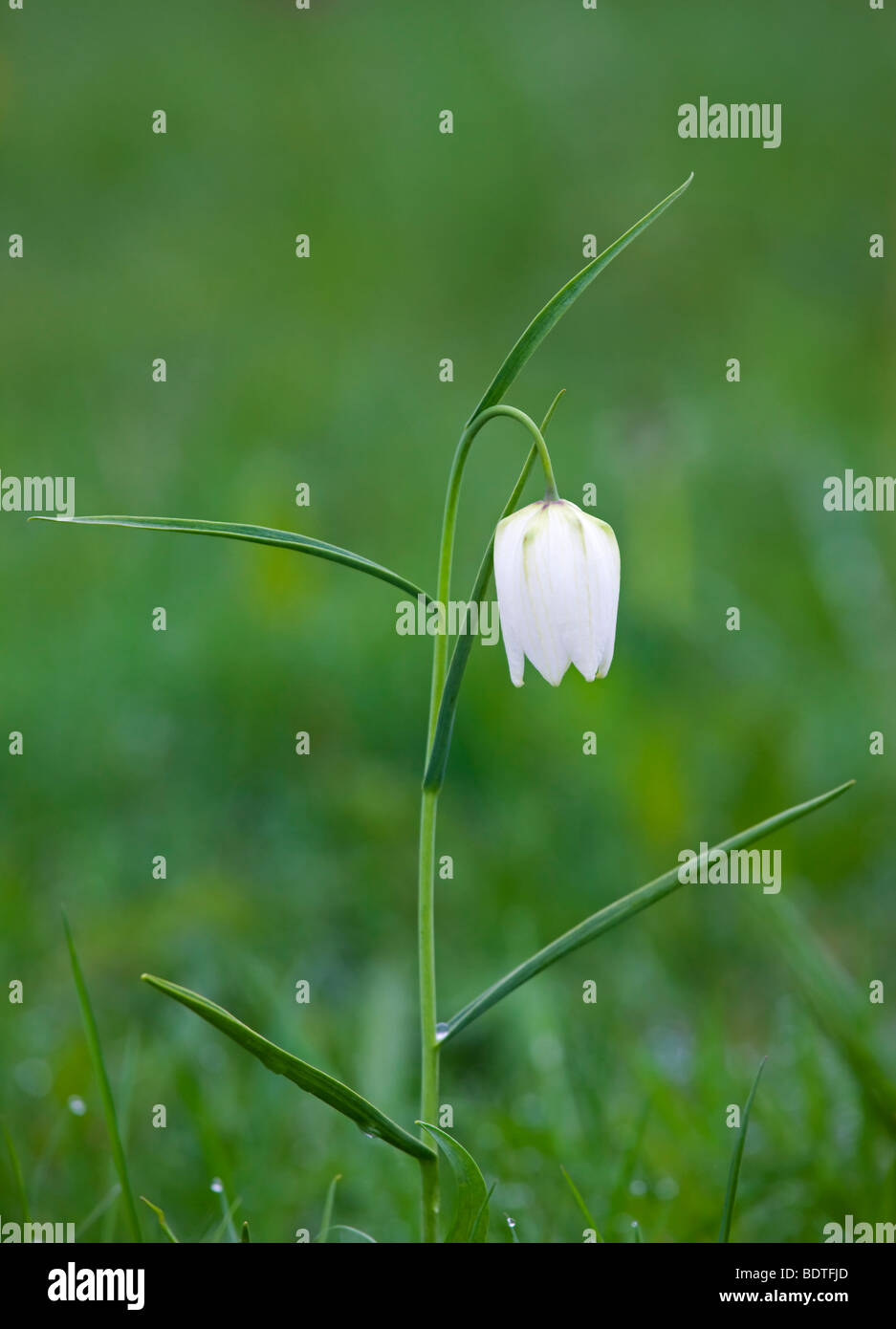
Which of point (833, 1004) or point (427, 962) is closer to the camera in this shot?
point (427, 962)

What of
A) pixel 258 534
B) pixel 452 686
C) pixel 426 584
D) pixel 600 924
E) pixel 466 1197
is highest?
pixel 426 584

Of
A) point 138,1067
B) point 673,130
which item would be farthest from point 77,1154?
point 673,130

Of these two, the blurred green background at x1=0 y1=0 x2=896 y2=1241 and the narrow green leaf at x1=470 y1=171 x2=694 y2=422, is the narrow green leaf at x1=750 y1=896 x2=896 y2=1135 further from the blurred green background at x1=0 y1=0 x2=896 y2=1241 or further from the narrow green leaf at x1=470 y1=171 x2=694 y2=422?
the narrow green leaf at x1=470 y1=171 x2=694 y2=422

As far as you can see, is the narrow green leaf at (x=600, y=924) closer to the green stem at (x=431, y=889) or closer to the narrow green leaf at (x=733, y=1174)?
the green stem at (x=431, y=889)

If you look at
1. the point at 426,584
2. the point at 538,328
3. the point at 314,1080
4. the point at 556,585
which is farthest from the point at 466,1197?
the point at 426,584

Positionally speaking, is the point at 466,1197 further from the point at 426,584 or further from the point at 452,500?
the point at 426,584

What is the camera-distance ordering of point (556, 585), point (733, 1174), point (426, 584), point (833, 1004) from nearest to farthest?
1. point (556, 585)
2. point (733, 1174)
3. point (833, 1004)
4. point (426, 584)

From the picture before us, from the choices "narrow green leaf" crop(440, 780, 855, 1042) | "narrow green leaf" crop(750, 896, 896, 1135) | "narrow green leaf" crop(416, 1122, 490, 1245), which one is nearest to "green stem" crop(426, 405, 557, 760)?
"narrow green leaf" crop(440, 780, 855, 1042)
